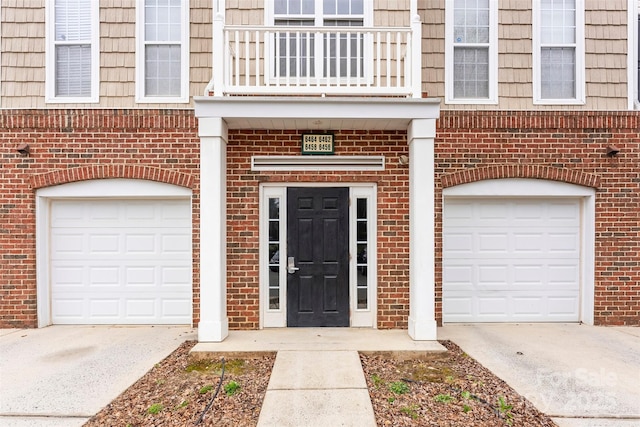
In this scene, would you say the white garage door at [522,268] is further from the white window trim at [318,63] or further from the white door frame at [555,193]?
the white window trim at [318,63]

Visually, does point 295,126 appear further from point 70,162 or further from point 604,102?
point 604,102

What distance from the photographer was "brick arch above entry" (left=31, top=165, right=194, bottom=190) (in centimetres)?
573

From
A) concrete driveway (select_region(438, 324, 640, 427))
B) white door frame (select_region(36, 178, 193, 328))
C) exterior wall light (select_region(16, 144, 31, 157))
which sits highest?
exterior wall light (select_region(16, 144, 31, 157))

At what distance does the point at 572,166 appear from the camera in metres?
5.87

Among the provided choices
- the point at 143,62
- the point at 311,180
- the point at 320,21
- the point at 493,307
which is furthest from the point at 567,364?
the point at 143,62

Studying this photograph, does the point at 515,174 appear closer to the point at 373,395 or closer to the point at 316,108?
the point at 316,108

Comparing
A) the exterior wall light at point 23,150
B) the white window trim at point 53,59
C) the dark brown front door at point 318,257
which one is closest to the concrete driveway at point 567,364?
the dark brown front door at point 318,257

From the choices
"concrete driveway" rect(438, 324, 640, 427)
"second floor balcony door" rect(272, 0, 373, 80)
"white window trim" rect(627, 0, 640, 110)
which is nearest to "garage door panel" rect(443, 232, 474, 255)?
"concrete driveway" rect(438, 324, 640, 427)

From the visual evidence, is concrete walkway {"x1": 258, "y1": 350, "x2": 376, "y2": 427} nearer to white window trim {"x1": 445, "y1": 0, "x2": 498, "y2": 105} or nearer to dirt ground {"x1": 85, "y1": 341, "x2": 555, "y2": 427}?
dirt ground {"x1": 85, "y1": 341, "x2": 555, "y2": 427}

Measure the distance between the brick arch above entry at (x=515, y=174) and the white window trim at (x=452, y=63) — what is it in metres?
1.08

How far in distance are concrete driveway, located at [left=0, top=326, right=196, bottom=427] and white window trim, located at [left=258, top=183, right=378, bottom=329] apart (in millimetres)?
1242

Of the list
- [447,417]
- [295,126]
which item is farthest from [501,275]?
[295,126]

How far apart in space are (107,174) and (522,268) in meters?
6.56

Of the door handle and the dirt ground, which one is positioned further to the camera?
the door handle
